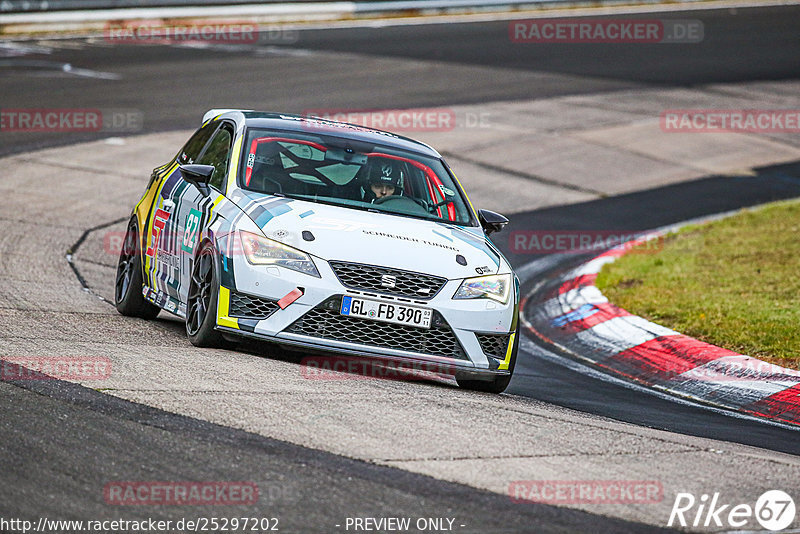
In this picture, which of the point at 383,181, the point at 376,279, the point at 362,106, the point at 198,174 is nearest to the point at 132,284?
the point at 198,174

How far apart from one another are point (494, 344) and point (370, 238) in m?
1.03

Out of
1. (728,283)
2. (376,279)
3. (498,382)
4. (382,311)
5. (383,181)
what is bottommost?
(728,283)

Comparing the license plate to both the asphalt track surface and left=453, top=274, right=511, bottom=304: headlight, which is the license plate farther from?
the asphalt track surface

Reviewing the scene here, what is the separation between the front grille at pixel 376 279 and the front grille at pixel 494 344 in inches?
20.1

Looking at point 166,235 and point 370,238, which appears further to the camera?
point 166,235

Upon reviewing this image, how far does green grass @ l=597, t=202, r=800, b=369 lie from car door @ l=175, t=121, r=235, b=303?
13.4 feet

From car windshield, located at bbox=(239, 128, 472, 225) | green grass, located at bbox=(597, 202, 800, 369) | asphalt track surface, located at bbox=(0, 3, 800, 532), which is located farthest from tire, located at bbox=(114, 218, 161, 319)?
green grass, located at bbox=(597, 202, 800, 369)

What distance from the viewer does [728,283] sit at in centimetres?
1180

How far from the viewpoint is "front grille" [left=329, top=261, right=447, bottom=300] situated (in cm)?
728

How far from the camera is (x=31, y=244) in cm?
1170

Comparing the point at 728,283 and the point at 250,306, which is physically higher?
the point at 250,306

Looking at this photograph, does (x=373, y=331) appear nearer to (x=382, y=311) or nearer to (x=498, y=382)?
(x=382, y=311)

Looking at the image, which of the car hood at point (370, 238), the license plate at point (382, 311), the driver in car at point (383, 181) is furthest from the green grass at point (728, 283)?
the license plate at point (382, 311)

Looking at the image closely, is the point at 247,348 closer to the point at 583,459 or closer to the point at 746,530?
the point at 583,459
